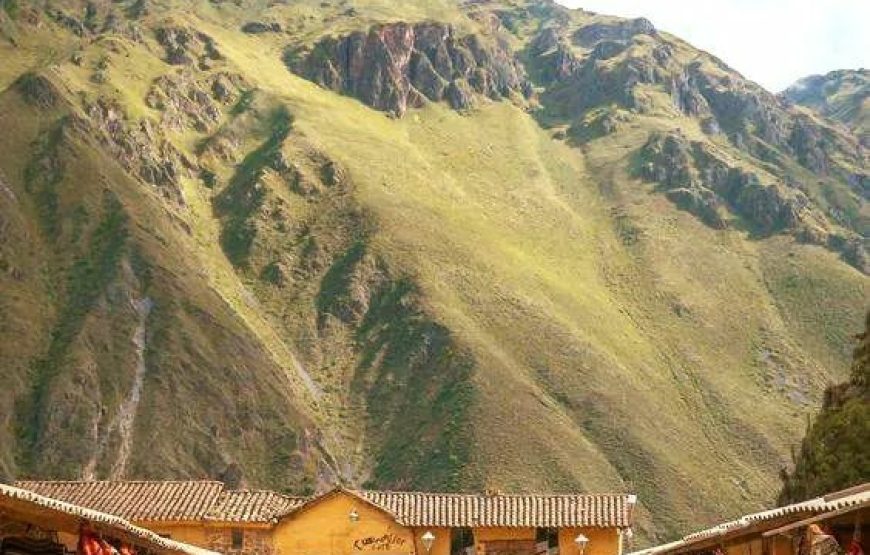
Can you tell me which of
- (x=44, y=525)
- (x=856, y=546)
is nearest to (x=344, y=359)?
(x=44, y=525)

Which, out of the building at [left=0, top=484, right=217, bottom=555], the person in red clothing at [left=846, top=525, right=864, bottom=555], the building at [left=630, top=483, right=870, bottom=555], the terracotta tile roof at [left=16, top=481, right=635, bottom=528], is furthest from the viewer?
the terracotta tile roof at [left=16, top=481, right=635, bottom=528]

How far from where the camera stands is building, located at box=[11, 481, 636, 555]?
155 feet

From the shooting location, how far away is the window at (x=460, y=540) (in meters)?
47.6

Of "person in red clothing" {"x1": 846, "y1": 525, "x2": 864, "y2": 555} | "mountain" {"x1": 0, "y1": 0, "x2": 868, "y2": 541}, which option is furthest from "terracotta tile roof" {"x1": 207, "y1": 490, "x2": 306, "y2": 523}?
"mountain" {"x1": 0, "y1": 0, "x2": 868, "y2": 541}

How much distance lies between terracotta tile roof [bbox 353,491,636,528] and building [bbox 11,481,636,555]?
1.4 inches

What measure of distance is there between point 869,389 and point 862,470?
31.7 ft

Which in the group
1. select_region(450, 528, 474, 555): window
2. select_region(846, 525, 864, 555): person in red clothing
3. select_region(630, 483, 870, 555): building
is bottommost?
select_region(450, 528, 474, 555): window

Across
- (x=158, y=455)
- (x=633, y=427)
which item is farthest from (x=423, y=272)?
(x=158, y=455)

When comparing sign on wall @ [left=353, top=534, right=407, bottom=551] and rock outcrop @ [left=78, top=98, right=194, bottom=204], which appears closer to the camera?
sign on wall @ [left=353, top=534, right=407, bottom=551]

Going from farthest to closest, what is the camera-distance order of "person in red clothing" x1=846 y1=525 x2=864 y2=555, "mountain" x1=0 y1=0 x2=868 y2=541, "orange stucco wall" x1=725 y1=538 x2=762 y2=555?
"mountain" x1=0 y1=0 x2=868 y2=541 → "orange stucco wall" x1=725 y1=538 x2=762 y2=555 → "person in red clothing" x1=846 y1=525 x2=864 y2=555

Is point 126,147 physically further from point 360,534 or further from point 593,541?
point 593,541

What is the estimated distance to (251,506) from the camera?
4869 centimetres

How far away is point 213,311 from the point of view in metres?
166

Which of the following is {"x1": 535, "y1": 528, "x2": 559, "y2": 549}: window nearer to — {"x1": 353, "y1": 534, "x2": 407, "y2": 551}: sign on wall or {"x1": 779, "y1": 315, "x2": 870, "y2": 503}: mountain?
{"x1": 353, "y1": 534, "x2": 407, "y2": 551}: sign on wall
